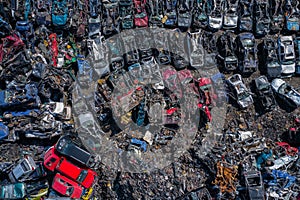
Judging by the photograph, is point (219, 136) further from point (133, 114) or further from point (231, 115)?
point (133, 114)

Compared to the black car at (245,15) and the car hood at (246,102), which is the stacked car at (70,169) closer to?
the car hood at (246,102)

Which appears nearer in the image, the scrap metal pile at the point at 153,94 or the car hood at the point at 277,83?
the scrap metal pile at the point at 153,94

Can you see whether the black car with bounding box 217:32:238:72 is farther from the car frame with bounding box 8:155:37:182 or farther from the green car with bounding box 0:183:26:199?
the green car with bounding box 0:183:26:199

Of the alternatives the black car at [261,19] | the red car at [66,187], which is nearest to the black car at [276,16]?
the black car at [261,19]

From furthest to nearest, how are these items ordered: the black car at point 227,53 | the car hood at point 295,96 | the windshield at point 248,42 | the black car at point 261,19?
the black car at point 261,19 < the windshield at point 248,42 < the black car at point 227,53 < the car hood at point 295,96

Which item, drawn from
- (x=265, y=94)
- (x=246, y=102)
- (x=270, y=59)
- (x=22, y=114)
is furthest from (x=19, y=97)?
(x=270, y=59)

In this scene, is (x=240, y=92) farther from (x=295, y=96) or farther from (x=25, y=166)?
(x=25, y=166)
